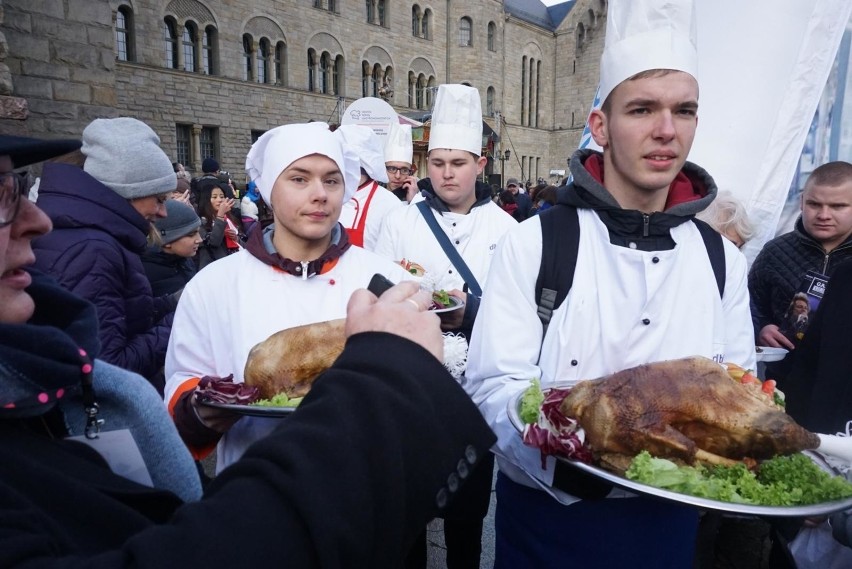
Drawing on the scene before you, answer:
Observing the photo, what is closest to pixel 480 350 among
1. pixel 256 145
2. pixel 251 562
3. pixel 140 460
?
pixel 140 460

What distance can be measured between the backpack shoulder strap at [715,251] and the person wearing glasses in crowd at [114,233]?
8.26 feet

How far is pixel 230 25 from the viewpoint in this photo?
27.5m

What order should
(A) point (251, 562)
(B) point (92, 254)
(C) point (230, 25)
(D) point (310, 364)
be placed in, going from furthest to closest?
(C) point (230, 25) → (B) point (92, 254) → (D) point (310, 364) → (A) point (251, 562)

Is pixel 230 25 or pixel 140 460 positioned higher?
pixel 230 25

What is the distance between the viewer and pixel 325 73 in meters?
32.2

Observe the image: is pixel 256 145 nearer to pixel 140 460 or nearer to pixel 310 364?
pixel 310 364

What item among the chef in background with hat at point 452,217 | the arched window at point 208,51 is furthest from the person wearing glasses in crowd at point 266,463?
the arched window at point 208,51

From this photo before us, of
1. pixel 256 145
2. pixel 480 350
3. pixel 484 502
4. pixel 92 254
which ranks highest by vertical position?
pixel 256 145

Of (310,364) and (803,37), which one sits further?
(803,37)

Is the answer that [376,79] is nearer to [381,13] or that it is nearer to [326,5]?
[381,13]

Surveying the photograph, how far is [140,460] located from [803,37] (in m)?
5.38

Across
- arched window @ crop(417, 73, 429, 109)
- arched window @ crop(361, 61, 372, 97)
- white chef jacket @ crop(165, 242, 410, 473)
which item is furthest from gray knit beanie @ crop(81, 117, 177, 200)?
arched window @ crop(417, 73, 429, 109)

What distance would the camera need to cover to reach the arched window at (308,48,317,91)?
31.3 m

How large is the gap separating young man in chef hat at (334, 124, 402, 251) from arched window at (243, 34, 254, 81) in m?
25.2
